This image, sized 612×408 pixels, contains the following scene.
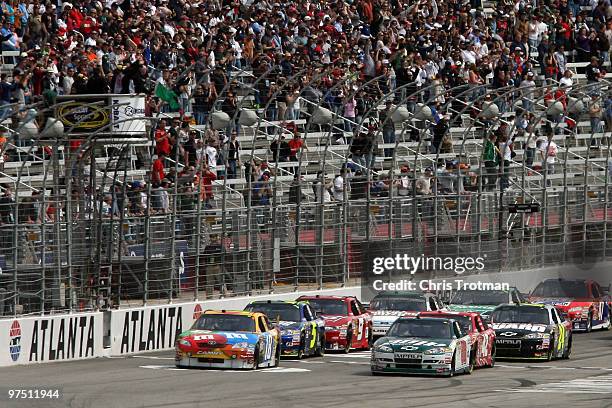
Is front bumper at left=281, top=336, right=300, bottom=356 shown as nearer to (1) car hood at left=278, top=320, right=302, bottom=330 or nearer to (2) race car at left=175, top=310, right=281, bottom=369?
(1) car hood at left=278, top=320, right=302, bottom=330

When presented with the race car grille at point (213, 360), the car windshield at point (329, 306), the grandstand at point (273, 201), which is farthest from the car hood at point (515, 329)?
the race car grille at point (213, 360)

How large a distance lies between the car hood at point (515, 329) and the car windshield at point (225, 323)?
5.70 meters

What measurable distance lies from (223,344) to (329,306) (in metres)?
6.25

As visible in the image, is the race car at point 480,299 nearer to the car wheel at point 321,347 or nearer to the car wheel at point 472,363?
the car wheel at point 321,347

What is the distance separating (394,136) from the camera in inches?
1598

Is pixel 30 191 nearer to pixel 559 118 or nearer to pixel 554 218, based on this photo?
pixel 554 218

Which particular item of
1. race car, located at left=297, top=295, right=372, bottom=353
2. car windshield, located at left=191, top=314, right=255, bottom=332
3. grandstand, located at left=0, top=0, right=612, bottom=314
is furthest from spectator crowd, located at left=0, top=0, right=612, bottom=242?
car windshield, located at left=191, top=314, right=255, bottom=332

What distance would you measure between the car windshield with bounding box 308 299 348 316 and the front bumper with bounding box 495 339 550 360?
3553 millimetres

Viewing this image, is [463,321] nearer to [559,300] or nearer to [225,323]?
[225,323]

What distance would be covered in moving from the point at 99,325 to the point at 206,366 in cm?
385

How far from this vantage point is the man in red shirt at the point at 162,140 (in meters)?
32.6

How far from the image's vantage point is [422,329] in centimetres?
2759

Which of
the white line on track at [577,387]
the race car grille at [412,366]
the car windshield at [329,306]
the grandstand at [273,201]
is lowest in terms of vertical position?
the white line on track at [577,387]

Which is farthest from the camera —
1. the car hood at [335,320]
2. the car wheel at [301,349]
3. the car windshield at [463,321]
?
the car hood at [335,320]
